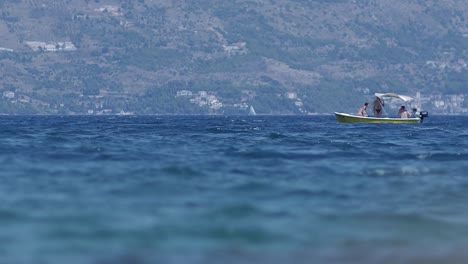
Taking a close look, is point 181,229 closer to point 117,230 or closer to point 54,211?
point 117,230

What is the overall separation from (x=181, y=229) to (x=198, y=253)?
2585 millimetres

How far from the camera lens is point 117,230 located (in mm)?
25812

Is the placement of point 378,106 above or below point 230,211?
below

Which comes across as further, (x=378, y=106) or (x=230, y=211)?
(x=378, y=106)

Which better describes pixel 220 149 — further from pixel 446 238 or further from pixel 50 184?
pixel 446 238

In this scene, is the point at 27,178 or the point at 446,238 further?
the point at 27,178

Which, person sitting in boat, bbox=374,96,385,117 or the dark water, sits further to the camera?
person sitting in boat, bbox=374,96,385,117

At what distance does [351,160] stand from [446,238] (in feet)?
75.4

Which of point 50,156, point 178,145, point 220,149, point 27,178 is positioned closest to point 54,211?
point 27,178

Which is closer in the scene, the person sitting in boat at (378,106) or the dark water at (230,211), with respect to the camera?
the dark water at (230,211)

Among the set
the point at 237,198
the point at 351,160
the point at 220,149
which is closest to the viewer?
the point at 237,198

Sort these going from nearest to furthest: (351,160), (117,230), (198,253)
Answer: (198,253) < (117,230) < (351,160)

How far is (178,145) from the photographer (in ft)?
210

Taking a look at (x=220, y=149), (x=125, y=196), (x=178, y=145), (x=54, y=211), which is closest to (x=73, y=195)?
(x=125, y=196)
